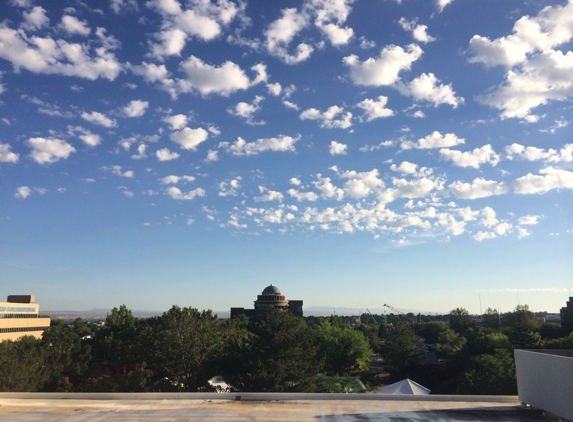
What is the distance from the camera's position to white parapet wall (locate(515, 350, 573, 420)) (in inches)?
472

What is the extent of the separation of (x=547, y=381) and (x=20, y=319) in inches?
3941

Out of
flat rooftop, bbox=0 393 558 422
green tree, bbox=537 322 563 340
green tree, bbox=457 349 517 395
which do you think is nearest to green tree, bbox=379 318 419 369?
green tree, bbox=457 349 517 395

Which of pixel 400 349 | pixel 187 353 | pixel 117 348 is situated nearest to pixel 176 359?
pixel 187 353

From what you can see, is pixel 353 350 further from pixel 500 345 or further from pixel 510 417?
pixel 510 417

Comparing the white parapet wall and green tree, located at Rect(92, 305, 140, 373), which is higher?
the white parapet wall

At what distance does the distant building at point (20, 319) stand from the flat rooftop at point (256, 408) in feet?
236

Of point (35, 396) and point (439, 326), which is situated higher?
point (35, 396)

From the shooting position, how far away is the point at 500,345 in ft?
204

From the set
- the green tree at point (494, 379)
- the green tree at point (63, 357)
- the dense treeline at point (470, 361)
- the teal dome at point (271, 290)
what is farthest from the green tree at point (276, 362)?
the teal dome at point (271, 290)

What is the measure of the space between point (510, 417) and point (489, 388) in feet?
79.7

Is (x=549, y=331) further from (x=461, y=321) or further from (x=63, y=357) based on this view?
(x=63, y=357)

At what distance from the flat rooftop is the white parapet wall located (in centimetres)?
47

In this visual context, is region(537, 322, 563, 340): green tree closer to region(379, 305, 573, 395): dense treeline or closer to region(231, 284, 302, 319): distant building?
region(379, 305, 573, 395): dense treeline

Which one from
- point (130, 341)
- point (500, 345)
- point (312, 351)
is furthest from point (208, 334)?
point (500, 345)
